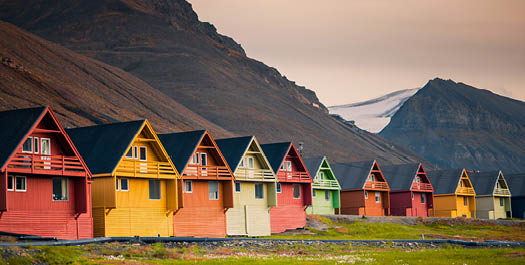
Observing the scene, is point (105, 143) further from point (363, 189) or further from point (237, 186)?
point (363, 189)

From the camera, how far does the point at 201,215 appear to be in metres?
63.9

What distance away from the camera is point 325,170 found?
8825cm

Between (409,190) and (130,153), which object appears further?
(409,190)

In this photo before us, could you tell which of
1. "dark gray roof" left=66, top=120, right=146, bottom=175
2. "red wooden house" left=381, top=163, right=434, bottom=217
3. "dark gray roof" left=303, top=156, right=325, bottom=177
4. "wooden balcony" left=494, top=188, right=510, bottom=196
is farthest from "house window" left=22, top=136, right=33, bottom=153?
"wooden balcony" left=494, top=188, right=510, bottom=196

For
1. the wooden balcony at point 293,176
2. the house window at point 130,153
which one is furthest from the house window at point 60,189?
the wooden balcony at point 293,176

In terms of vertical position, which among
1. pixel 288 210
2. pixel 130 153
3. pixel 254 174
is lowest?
pixel 288 210

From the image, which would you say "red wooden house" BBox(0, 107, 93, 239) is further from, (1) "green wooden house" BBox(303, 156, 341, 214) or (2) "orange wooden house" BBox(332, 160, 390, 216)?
(2) "orange wooden house" BBox(332, 160, 390, 216)

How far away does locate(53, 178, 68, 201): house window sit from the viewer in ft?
165

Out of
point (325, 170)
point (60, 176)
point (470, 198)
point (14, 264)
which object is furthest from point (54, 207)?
point (470, 198)

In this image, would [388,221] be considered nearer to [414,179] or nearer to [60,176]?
[414,179]

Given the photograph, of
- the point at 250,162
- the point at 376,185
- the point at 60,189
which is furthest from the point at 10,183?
the point at 376,185

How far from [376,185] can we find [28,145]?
54.4 metres

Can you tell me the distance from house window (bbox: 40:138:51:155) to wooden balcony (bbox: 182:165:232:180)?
13.2m

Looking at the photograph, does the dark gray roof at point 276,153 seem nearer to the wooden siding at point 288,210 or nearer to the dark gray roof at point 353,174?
the wooden siding at point 288,210
